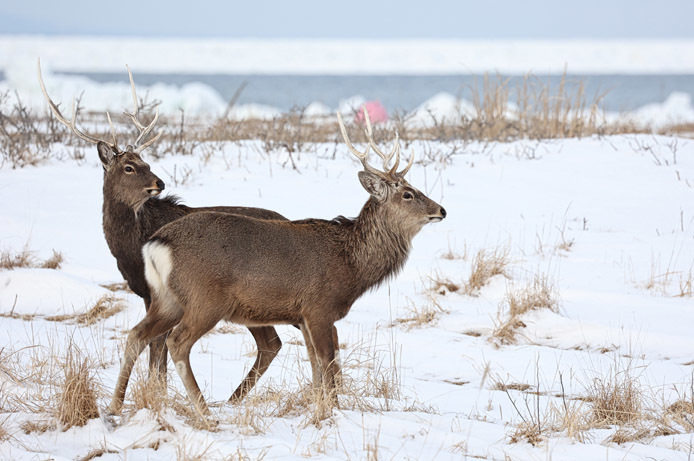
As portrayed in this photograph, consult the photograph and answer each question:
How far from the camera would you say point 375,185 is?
239 inches

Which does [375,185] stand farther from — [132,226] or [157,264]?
[132,226]

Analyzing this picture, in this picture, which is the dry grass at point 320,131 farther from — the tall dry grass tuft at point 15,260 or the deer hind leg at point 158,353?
the deer hind leg at point 158,353

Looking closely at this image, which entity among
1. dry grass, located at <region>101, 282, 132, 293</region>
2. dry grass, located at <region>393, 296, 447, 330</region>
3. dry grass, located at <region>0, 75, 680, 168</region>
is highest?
dry grass, located at <region>0, 75, 680, 168</region>

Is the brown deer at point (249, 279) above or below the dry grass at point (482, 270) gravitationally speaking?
above

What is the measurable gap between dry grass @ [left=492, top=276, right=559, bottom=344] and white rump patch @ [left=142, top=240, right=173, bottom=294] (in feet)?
10.1

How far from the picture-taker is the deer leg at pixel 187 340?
518cm

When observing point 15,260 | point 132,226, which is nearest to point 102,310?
point 15,260

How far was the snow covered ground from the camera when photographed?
15.3 feet

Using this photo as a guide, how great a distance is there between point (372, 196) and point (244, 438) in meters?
2.17

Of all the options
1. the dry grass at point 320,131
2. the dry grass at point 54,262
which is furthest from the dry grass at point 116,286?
the dry grass at point 320,131

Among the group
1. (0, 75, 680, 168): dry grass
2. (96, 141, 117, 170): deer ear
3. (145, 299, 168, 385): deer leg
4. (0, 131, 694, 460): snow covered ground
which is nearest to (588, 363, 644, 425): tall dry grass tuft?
(0, 131, 694, 460): snow covered ground

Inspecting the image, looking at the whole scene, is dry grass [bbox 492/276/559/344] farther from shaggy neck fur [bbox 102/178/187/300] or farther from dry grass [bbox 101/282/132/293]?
dry grass [bbox 101/282/132/293]

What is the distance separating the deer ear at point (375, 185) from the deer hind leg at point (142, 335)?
158 centimetres

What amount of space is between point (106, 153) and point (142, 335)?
194 cm
